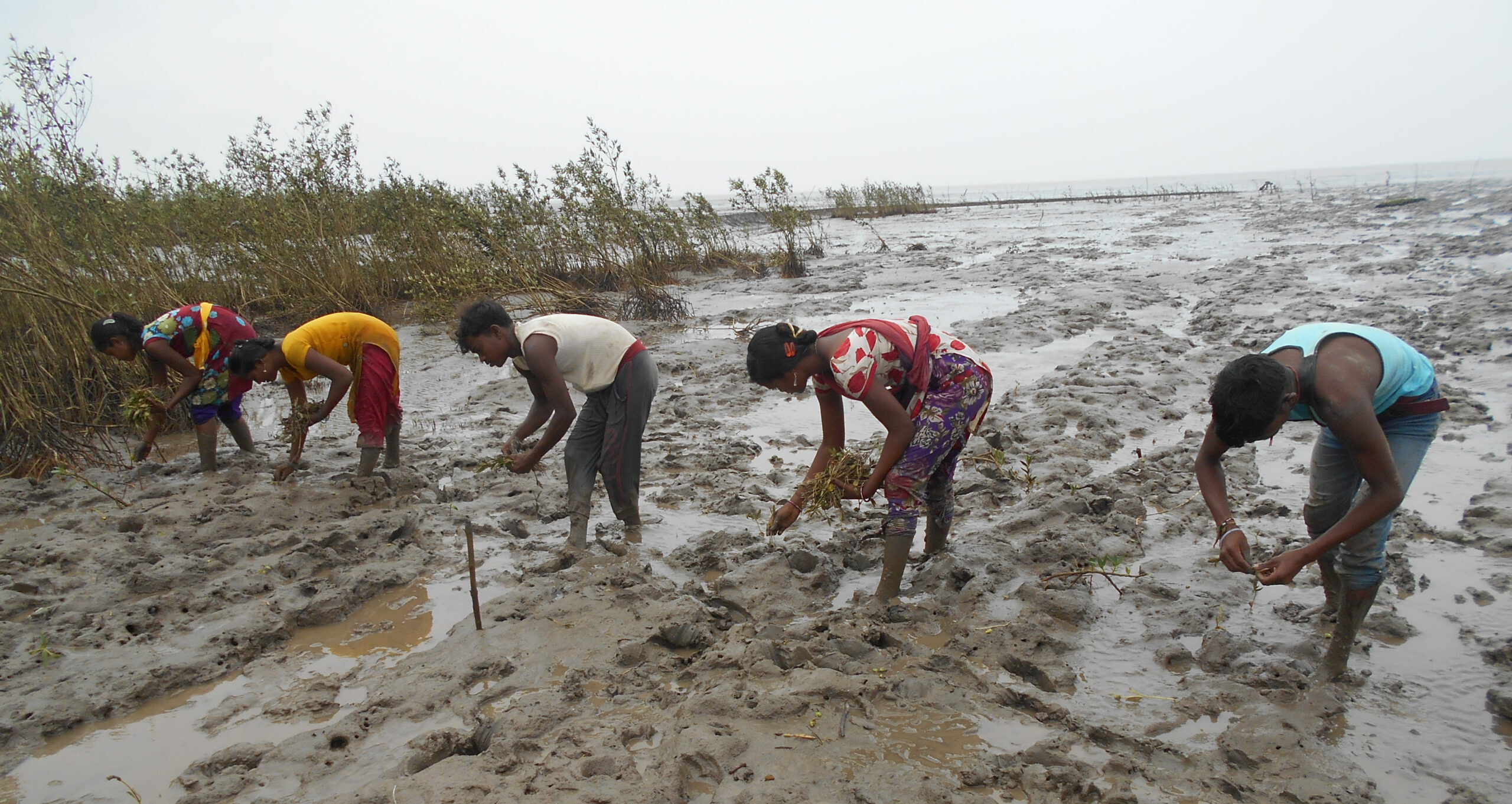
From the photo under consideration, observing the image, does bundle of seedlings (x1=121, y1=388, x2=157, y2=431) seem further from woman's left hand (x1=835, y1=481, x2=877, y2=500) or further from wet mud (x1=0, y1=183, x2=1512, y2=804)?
woman's left hand (x1=835, y1=481, x2=877, y2=500)

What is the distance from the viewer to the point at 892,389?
3236 millimetres

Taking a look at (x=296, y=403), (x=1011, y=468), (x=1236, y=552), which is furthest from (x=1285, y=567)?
(x=296, y=403)

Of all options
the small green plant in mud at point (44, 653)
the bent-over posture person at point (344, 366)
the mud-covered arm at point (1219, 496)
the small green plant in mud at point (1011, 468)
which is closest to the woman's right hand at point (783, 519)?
the small green plant in mud at point (1011, 468)

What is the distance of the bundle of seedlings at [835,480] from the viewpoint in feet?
10.4

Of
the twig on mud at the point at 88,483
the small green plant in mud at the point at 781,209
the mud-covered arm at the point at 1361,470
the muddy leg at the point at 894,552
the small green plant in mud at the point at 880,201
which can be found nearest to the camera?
the mud-covered arm at the point at 1361,470

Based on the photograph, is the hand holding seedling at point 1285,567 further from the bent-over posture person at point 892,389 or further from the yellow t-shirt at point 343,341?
the yellow t-shirt at point 343,341

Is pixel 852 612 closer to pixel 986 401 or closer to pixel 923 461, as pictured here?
pixel 923 461

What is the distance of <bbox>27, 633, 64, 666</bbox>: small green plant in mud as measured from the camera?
2951mm

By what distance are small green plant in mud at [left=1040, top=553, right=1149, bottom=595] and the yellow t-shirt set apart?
4.02 metres

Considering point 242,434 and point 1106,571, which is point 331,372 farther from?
point 1106,571

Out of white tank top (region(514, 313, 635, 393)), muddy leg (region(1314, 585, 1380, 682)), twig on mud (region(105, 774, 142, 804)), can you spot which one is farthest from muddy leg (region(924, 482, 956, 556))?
twig on mud (region(105, 774, 142, 804))

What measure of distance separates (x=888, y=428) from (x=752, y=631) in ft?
3.02

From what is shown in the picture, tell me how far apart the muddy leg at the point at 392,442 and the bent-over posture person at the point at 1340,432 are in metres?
4.59

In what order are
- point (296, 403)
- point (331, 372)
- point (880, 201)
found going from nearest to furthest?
point (331, 372) → point (296, 403) → point (880, 201)
